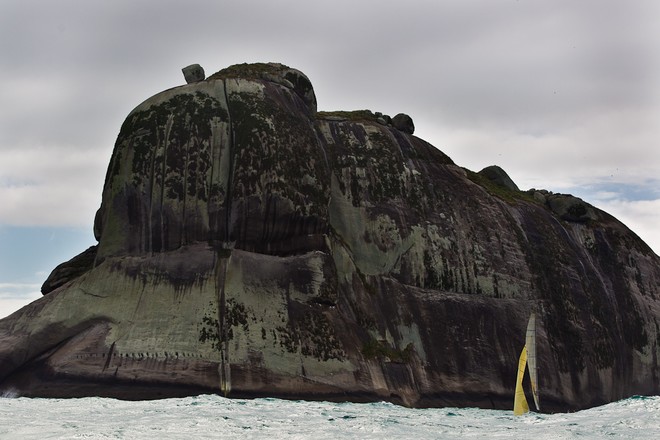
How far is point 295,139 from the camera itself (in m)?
50.4

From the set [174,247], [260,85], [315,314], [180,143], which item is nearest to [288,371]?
[315,314]

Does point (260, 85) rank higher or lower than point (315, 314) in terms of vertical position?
higher

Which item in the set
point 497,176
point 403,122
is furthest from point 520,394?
point 497,176

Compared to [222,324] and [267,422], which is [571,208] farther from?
[267,422]

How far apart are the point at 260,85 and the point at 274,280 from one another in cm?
1084

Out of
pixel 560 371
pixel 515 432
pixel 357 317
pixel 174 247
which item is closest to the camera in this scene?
pixel 515 432

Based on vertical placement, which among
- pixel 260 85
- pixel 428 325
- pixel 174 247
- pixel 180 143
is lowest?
pixel 428 325

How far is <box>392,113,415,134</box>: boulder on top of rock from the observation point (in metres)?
60.3

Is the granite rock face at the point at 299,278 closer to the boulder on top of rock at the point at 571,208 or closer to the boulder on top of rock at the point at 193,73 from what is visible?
the boulder on top of rock at the point at 193,73

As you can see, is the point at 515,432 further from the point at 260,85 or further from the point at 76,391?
the point at 260,85

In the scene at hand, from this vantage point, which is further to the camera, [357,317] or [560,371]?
[560,371]

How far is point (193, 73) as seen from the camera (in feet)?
174

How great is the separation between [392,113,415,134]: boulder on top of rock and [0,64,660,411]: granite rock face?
69cm

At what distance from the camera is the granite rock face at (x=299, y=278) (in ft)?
144
